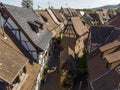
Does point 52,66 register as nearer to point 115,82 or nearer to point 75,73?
point 75,73

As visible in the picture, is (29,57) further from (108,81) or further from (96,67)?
(108,81)

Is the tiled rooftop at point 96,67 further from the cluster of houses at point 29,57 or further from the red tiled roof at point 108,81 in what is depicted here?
the red tiled roof at point 108,81

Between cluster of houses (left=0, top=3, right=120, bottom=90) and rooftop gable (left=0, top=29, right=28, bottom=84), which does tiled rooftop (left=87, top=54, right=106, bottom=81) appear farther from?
rooftop gable (left=0, top=29, right=28, bottom=84)

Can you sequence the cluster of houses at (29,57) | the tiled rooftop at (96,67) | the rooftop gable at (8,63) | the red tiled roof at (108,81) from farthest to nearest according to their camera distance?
the tiled rooftop at (96,67) → the red tiled roof at (108,81) → the cluster of houses at (29,57) → the rooftop gable at (8,63)

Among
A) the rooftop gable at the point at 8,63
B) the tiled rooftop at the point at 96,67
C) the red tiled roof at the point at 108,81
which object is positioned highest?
the rooftop gable at the point at 8,63

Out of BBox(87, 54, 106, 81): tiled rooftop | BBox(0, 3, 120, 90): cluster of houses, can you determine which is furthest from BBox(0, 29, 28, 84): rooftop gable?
BBox(87, 54, 106, 81): tiled rooftop

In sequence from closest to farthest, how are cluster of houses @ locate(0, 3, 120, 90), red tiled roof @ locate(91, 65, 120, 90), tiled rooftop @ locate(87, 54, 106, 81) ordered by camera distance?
cluster of houses @ locate(0, 3, 120, 90) → red tiled roof @ locate(91, 65, 120, 90) → tiled rooftop @ locate(87, 54, 106, 81)

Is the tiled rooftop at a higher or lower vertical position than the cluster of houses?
lower

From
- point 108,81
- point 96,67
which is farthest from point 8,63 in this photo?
point 96,67

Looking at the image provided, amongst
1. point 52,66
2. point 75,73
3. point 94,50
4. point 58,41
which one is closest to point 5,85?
point 94,50

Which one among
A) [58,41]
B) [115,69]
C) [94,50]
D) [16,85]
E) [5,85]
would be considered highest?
[5,85]

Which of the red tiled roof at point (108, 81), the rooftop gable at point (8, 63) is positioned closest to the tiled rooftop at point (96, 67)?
the red tiled roof at point (108, 81)
